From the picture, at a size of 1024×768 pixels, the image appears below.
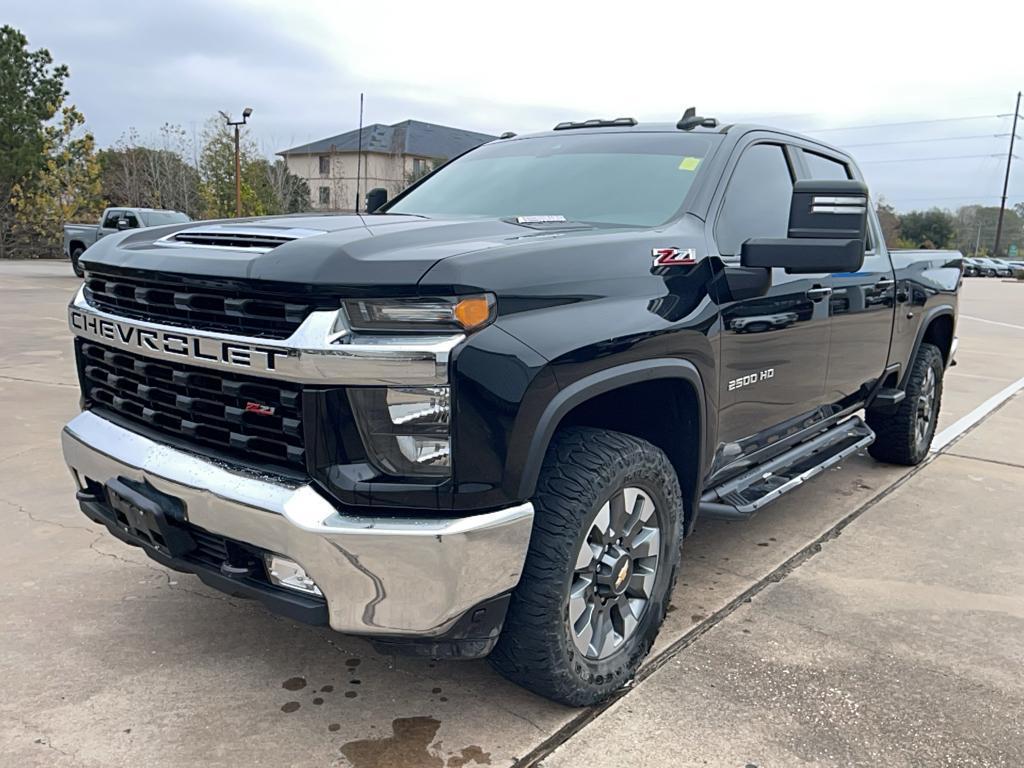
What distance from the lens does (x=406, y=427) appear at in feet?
7.13

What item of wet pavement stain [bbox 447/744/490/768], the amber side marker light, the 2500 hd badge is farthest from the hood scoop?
wet pavement stain [bbox 447/744/490/768]

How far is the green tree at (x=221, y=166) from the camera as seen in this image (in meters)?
37.1

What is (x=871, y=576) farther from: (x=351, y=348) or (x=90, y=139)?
(x=90, y=139)

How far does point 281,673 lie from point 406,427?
121 centimetres

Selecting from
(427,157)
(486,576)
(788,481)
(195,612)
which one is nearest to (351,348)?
(486,576)

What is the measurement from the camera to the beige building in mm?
43906

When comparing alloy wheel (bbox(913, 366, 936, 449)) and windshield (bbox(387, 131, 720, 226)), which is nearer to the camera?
windshield (bbox(387, 131, 720, 226))

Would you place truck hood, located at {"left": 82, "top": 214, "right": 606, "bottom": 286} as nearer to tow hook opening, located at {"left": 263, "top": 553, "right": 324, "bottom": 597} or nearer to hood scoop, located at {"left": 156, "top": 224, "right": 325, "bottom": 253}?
hood scoop, located at {"left": 156, "top": 224, "right": 325, "bottom": 253}

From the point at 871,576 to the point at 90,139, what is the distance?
139 feet

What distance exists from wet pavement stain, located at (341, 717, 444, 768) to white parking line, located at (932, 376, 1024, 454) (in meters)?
4.84

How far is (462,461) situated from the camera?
217 cm

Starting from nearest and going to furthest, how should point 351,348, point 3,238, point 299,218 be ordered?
point 351,348
point 299,218
point 3,238

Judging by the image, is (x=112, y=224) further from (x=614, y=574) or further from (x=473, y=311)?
(x=473, y=311)

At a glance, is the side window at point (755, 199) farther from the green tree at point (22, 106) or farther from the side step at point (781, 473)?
the green tree at point (22, 106)
